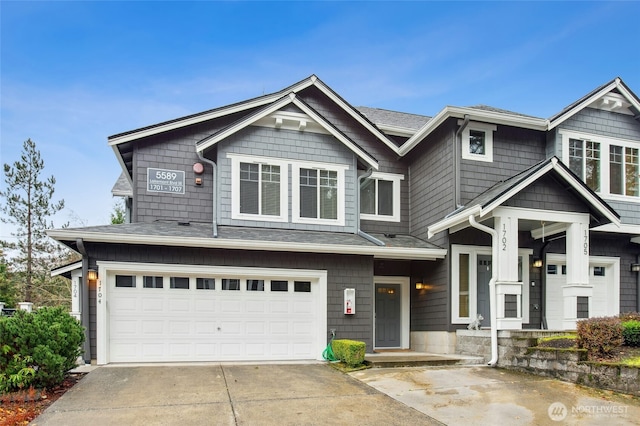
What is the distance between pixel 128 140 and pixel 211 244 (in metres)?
3.39

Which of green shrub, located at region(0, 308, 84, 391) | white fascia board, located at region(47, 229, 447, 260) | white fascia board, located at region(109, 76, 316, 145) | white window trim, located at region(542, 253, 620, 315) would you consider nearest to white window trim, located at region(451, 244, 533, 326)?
white fascia board, located at region(47, 229, 447, 260)

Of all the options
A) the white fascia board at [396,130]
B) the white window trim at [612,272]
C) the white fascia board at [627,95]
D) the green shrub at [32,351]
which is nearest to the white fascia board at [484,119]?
the white fascia board at [396,130]

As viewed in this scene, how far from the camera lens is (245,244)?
9.38m

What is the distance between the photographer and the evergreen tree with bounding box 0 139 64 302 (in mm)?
23938

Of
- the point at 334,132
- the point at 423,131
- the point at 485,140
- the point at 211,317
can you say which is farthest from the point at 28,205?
the point at 485,140

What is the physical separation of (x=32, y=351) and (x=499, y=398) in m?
6.83

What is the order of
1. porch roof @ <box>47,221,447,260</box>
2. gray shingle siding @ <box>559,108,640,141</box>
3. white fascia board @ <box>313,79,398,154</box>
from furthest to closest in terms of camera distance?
white fascia board @ <box>313,79,398,154</box> < gray shingle siding @ <box>559,108,640,141</box> < porch roof @ <box>47,221,447,260</box>

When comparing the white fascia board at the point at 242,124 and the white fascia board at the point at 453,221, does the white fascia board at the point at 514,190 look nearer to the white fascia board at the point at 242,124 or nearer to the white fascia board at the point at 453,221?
the white fascia board at the point at 453,221

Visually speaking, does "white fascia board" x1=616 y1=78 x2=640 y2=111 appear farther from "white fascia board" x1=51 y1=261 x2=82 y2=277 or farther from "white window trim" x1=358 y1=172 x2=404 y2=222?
"white fascia board" x1=51 y1=261 x2=82 y2=277

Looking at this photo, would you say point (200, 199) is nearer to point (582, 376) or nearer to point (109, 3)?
point (109, 3)

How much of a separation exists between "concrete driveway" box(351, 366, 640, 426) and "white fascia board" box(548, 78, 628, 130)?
6397 millimetres

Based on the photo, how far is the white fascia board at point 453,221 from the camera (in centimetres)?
917

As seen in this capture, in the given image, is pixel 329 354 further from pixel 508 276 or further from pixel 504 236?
pixel 504 236

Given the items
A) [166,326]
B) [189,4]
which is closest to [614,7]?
[189,4]
